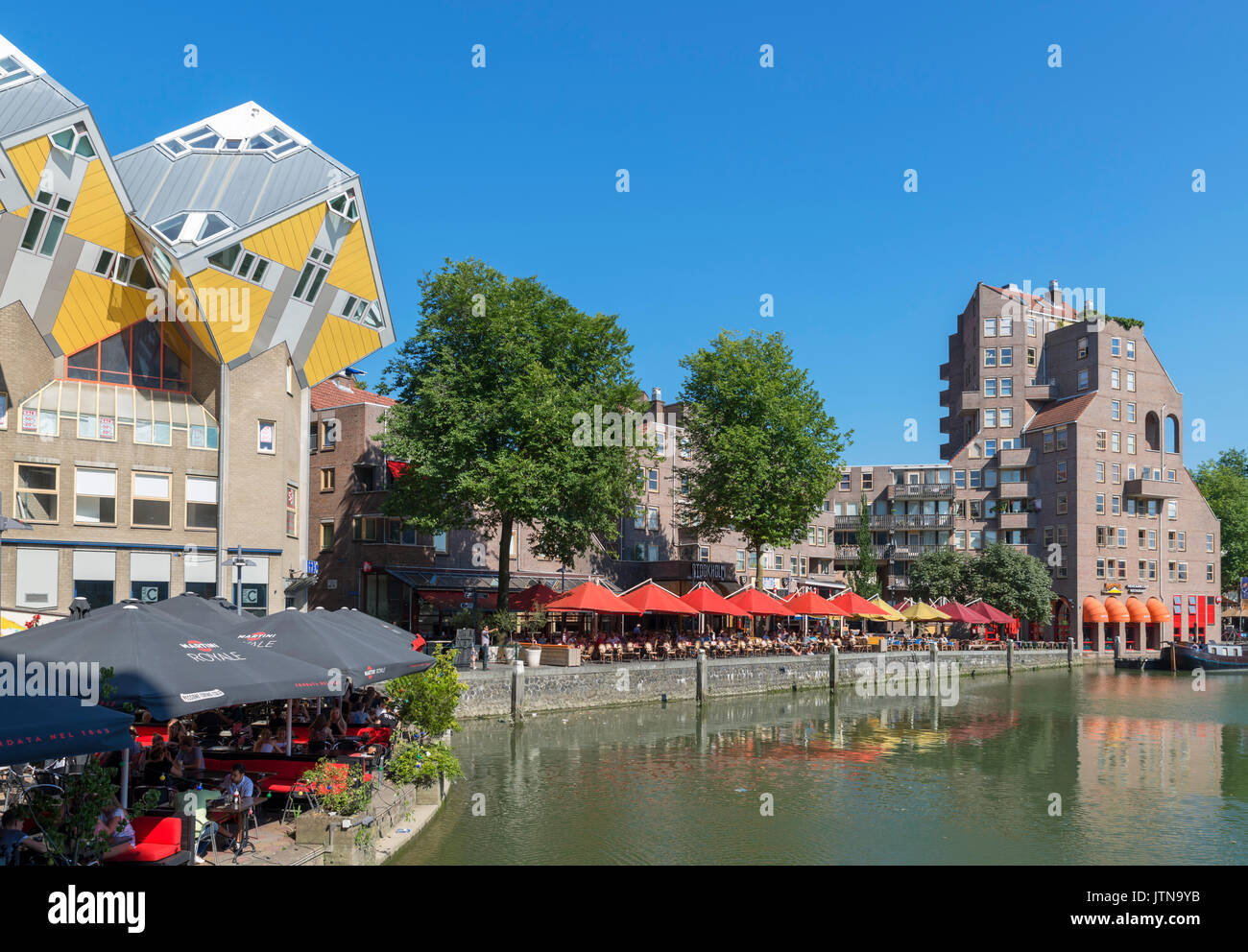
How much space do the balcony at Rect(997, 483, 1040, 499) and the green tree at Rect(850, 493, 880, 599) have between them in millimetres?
12349

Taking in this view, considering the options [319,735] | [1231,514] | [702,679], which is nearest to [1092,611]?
[1231,514]

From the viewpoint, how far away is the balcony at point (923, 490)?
Result: 88.9 meters

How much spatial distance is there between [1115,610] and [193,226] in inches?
2912

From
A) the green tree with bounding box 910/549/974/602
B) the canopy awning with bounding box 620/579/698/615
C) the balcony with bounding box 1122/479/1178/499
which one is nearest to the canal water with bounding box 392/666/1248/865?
the canopy awning with bounding box 620/579/698/615

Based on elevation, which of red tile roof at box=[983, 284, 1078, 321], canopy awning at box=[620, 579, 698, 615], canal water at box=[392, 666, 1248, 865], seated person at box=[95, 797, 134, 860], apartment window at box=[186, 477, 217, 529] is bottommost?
canal water at box=[392, 666, 1248, 865]

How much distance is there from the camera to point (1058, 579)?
8375 cm

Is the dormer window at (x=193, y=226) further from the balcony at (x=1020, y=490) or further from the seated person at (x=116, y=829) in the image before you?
the balcony at (x=1020, y=490)

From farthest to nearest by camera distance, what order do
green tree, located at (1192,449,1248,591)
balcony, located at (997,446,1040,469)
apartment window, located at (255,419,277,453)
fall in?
green tree, located at (1192,449,1248,591) < balcony, located at (997,446,1040,469) < apartment window, located at (255,419,277,453)

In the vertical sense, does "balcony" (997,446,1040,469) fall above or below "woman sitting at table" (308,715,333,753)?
above

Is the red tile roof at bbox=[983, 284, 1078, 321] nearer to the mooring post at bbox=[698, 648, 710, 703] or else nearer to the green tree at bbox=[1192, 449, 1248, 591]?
the green tree at bbox=[1192, 449, 1248, 591]

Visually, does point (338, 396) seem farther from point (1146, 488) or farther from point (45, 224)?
point (1146, 488)

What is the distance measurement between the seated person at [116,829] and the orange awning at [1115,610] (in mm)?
83814

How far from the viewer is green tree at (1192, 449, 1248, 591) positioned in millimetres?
100438
